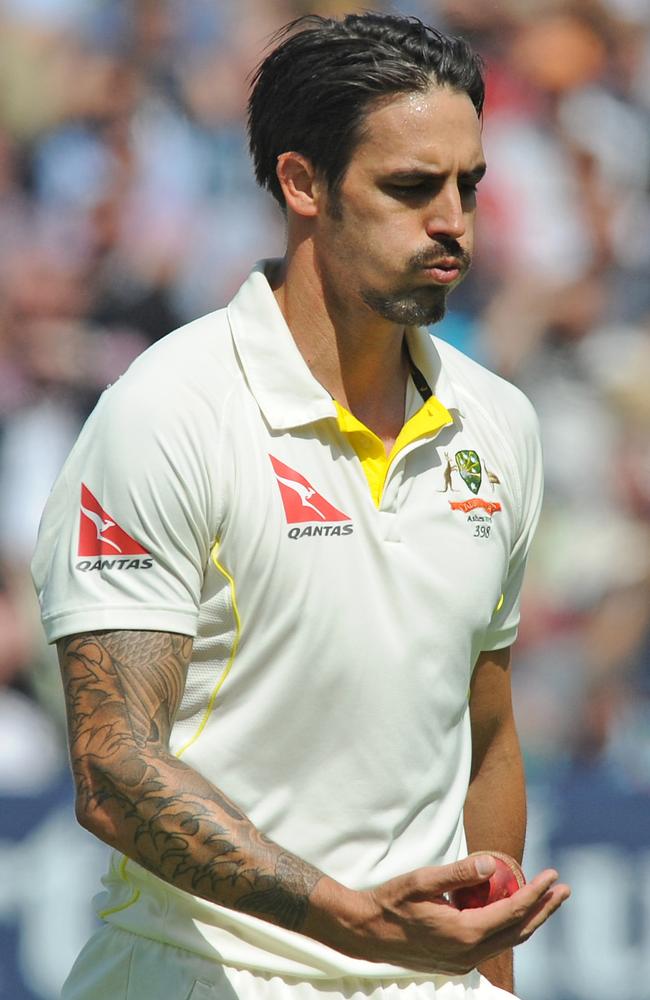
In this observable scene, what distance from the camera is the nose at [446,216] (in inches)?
95.3

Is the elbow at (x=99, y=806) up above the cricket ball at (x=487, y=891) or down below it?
above

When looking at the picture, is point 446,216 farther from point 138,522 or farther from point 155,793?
point 155,793

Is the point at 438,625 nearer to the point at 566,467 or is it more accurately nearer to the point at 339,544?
the point at 339,544

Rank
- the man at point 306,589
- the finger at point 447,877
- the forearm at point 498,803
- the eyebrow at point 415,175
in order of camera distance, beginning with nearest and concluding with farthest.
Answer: the finger at point 447,877, the man at point 306,589, the eyebrow at point 415,175, the forearm at point 498,803

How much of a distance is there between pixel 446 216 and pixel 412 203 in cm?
6

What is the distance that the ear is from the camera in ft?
8.39

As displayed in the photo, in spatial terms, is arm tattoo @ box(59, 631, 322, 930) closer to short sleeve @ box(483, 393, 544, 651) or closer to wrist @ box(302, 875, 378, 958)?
wrist @ box(302, 875, 378, 958)

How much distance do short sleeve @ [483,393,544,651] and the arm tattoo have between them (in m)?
0.70

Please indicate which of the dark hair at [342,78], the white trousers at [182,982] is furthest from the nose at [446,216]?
the white trousers at [182,982]

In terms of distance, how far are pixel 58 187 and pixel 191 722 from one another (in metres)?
3.21

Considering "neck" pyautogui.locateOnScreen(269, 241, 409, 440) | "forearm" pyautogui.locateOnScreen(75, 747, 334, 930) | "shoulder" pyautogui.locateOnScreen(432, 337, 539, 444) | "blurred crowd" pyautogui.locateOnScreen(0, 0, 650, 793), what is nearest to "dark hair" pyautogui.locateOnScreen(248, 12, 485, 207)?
"neck" pyautogui.locateOnScreen(269, 241, 409, 440)

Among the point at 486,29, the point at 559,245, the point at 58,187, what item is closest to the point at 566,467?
the point at 559,245

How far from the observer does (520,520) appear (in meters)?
2.72

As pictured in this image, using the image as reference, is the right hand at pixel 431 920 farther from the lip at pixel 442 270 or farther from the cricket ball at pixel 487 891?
the lip at pixel 442 270
